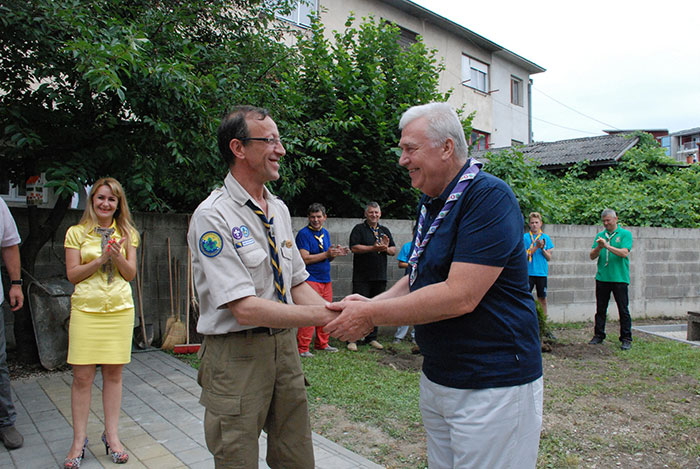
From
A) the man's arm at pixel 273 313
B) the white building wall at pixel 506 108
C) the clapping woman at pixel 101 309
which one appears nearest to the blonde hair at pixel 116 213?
the clapping woman at pixel 101 309

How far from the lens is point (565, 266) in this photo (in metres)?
10.4

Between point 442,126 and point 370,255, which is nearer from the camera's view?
point 442,126

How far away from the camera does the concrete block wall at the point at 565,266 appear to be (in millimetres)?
7203

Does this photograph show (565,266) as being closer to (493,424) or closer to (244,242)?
(493,424)

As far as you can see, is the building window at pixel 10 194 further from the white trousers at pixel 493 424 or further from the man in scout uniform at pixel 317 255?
the white trousers at pixel 493 424

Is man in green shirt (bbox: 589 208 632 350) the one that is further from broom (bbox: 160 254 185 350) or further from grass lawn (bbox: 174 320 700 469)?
broom (bbox: 160 254 185 350)

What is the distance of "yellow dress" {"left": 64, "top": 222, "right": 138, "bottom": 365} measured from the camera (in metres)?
3.58

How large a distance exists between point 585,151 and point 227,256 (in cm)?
1853

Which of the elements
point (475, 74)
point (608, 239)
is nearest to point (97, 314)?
point (608, 239)

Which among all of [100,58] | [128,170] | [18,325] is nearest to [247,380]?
[100,58]

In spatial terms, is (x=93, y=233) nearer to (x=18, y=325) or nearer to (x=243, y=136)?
(x=243, y=136)

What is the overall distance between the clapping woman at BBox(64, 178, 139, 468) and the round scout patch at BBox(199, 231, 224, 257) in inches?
74.9

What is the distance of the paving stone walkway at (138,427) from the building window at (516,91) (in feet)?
67.1

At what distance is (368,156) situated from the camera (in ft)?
29.3
